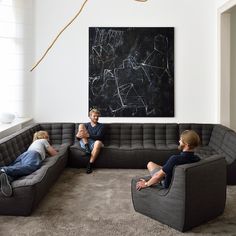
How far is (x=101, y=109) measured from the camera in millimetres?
5605

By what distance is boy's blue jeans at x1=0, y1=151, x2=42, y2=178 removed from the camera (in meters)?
3.26

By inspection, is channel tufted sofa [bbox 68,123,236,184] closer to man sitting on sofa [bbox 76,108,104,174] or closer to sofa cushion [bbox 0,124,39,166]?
man sitting on sofa [bbox 76,108,104,174]

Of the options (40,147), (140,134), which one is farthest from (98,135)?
(40,147)

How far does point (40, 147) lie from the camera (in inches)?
159

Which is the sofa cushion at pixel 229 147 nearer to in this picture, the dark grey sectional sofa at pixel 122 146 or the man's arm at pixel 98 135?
the dark grey sectional sofa at pixel 122 146

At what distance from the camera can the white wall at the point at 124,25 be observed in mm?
5531

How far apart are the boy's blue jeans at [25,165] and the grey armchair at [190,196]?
1.27m

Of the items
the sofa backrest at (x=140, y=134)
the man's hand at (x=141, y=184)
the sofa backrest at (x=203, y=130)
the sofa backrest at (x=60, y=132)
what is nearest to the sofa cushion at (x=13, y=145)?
the sofa backrest at (x=60, y=132)

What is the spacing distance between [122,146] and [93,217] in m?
2.08

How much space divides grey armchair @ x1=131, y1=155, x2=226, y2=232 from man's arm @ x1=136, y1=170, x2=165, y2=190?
0.05 meters

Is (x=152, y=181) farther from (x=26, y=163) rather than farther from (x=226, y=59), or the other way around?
(x=226, y=59)

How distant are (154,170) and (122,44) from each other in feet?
9.38

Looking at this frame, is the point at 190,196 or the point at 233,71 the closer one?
the point at 190,196

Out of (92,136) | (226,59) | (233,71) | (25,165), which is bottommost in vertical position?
(25,165)
